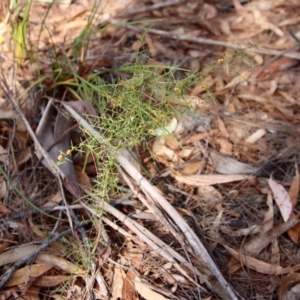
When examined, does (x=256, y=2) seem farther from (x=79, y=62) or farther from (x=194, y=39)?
(x=79, y=62)

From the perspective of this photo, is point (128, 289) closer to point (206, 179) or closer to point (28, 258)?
point (28, 258)

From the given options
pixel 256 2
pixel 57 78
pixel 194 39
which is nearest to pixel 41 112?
pixel 57 78

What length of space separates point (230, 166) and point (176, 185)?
26 cm

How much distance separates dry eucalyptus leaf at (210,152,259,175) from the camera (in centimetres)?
195

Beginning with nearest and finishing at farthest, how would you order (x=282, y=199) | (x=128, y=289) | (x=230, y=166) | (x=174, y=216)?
(x=128, y=289) < (x=174, y=216) < (x=282, y=199) < (x=230, y=166)

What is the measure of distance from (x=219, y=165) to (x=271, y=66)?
75 cm

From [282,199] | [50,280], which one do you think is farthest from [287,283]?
[50,280]

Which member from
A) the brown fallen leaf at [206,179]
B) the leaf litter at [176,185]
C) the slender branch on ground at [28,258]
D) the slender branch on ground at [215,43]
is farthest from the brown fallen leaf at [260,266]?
the slender branch on ground at [215,43]

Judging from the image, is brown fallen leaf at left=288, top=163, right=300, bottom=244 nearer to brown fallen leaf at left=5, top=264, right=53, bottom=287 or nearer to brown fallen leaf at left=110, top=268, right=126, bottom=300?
brown fallen leaf at left=110, top=268, right=126, bottom=300

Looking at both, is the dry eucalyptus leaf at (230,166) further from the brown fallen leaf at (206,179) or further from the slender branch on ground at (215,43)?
the slender branch on ground at (215,43)

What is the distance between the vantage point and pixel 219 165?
1.98 metres

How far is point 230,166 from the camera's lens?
1970 mm

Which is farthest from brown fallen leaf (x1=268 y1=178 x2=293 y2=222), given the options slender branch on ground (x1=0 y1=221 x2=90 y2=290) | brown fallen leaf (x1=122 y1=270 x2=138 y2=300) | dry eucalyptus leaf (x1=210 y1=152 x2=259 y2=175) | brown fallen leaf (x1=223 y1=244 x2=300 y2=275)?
slender branch on ground (x1=0 y1=221 x2=90 y2=290)

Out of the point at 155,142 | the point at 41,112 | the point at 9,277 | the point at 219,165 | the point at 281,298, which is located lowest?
the point at 281,298
